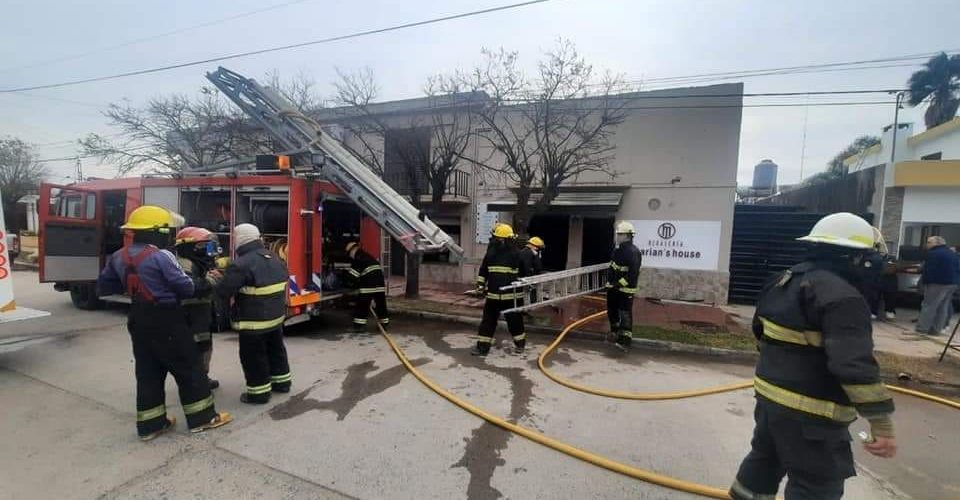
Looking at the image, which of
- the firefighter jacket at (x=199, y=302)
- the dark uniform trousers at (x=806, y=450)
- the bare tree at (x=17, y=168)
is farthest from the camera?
the bare tree at (x=17, y=168)

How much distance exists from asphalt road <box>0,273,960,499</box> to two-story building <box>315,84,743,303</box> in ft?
18.8

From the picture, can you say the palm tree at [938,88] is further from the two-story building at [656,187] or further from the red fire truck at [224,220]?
the red fire truck at [224,220]

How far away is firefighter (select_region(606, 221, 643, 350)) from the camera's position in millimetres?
6156

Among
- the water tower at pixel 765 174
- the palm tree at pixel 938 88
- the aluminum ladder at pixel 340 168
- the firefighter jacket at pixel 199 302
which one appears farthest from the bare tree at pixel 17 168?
the water tower at pixel 765 174

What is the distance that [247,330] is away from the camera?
388 cm

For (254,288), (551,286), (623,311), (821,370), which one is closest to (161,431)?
(254,288)

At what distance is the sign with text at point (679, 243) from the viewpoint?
10.7 m

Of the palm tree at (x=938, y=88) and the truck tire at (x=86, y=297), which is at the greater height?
the palm tree at (x=938, y=88)

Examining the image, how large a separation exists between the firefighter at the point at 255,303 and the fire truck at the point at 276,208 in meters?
2.09

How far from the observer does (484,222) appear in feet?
42.4

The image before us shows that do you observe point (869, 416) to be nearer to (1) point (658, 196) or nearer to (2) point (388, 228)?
(2) point (388, 228)

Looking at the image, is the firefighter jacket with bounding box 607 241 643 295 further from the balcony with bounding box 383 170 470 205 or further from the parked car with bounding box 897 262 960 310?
the parked car with bounding box 897 262 960 310

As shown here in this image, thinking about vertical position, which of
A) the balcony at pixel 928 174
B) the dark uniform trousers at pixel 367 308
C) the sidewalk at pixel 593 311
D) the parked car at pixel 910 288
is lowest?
the sidewalk at pixel 593 311

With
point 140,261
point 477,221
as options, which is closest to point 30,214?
point 477,221
